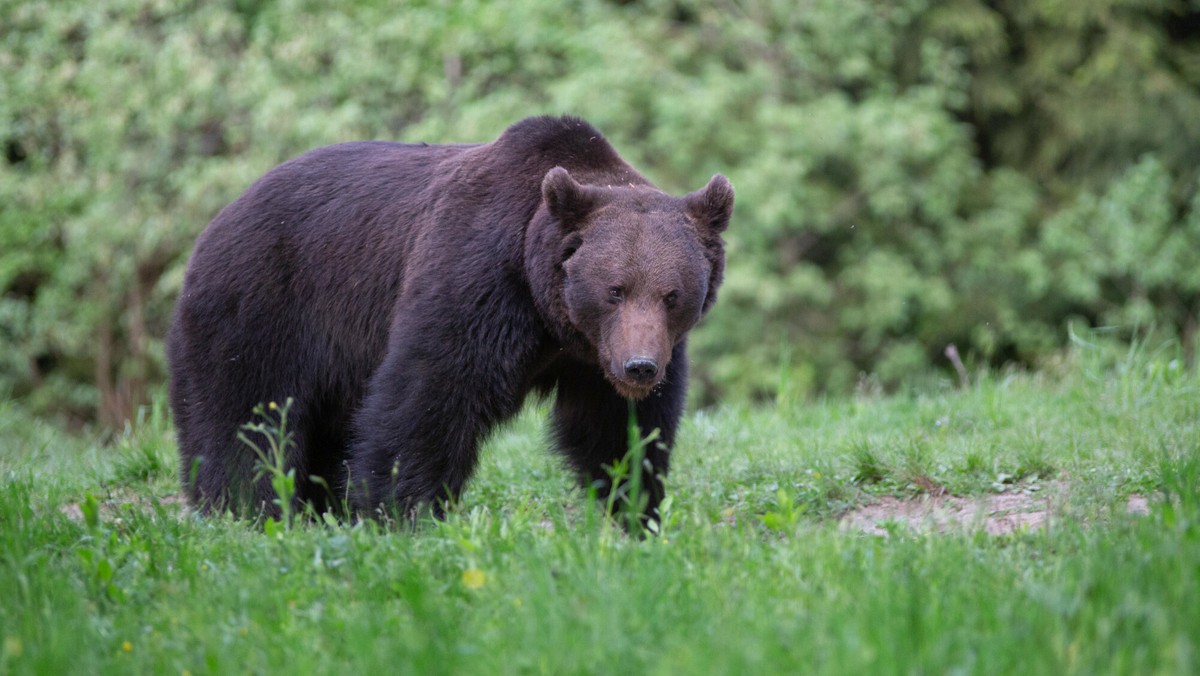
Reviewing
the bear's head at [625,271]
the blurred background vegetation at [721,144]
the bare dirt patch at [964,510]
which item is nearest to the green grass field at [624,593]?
the bare dirt patch at [964,510]

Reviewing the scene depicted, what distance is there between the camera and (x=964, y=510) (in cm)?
482

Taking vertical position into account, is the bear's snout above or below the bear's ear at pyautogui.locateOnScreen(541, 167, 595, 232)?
below

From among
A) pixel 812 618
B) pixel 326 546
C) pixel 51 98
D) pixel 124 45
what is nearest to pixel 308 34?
pixel 124 45

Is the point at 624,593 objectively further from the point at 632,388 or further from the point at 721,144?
the point at 721,144

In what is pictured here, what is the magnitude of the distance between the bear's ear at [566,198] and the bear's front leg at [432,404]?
17.5 inches

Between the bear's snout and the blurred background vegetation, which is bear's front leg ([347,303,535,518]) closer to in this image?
the bear's snout

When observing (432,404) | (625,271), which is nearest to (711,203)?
(625,271)

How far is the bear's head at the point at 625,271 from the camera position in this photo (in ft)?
15.5

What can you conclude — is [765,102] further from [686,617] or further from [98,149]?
[686,617]

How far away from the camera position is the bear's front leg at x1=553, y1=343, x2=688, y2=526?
16.5 feet

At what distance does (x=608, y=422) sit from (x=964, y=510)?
4.71 feet

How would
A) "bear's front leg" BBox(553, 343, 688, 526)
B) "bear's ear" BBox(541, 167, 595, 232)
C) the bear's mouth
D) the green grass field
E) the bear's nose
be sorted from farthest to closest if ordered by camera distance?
1. "bear's front leg" BBox(553, 343, 688, 526)
2. "bear's ear" BBox(541, 167, 595, 232)
3. the bear's mouth
4. the bear's nose
5. the green grass field

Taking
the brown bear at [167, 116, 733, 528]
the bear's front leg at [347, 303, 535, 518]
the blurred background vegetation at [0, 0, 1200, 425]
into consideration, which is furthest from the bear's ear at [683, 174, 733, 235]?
the blurred background vegetation at [0, 0, 1200, 425]

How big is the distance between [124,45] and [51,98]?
1.19 meters
